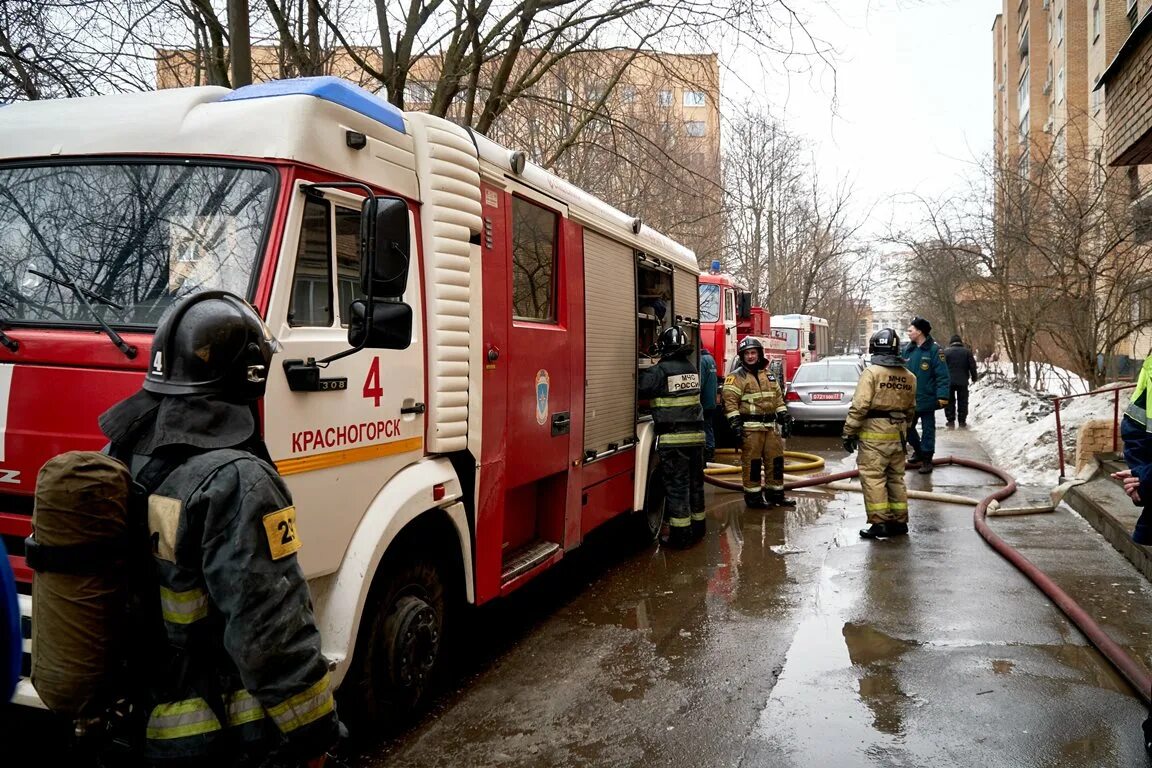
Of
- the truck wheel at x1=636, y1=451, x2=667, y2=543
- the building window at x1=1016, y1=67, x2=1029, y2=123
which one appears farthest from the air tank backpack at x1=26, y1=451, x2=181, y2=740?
the building window at x1=1016, y1=67, x2=1029, y2=123

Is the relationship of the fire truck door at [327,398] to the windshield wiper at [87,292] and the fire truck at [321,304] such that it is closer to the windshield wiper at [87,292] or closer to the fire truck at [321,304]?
the fire truck at [321,304]

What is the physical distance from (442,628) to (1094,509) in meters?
6.72

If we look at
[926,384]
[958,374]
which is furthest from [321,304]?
[958,374]

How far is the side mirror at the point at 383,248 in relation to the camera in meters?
3.20

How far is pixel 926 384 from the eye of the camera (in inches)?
464

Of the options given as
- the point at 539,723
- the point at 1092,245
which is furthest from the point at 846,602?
the point at 1092,245

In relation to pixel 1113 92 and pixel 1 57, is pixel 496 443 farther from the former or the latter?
pixel 1113 92

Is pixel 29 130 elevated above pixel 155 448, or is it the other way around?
pixel 29 130

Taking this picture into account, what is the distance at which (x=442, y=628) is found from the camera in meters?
4.33

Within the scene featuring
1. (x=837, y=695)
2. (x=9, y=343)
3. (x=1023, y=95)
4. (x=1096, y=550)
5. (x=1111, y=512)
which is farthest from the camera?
(x=1023, y=95)

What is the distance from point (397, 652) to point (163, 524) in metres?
2.10

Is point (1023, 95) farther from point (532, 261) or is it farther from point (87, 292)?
point (87, 292)

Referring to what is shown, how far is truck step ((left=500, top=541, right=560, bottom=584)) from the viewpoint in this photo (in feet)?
16.2

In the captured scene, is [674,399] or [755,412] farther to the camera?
[755,412]
